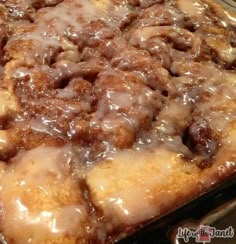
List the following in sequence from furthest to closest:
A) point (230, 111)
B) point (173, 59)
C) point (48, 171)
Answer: point (173, 59) < point (230, 111) < point (48, 171)

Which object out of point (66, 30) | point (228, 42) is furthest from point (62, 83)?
point (228, 42)

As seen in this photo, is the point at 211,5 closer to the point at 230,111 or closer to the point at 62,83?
the point at 230,111

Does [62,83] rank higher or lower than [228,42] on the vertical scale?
lower

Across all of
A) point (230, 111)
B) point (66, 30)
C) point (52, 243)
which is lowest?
point (52, 243)

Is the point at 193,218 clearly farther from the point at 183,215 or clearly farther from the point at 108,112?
the point at 108,112

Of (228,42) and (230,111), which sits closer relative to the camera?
(230,111)
